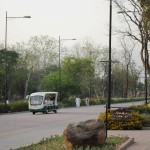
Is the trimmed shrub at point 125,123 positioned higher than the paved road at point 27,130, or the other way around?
the trimmed shrub at point 125,123

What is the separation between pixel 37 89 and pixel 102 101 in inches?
513

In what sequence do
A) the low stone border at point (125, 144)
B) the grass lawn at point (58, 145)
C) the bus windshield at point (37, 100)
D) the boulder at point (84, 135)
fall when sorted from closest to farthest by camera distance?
the grass lawn at point (58, 145) → the boulder at point (84, 135) → the low stone border at point (125, 144) → the bus windshield at point (37, 100)

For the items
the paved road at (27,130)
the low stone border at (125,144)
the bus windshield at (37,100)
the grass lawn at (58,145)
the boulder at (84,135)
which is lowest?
the paved road at (27,130)

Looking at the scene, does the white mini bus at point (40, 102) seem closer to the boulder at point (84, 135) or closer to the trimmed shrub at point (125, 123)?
the trimmed shrub at point (125, 123)

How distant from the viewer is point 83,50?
110 m

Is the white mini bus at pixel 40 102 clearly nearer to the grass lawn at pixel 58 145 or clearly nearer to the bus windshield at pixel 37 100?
the bus windshield at pixel 37 100

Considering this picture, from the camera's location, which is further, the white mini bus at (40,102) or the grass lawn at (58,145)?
the white mini bus at (40,102)

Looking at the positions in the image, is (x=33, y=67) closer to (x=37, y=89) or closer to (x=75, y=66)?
(x=37, y=89)

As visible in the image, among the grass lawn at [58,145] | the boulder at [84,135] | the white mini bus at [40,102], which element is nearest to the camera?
the grass lawn at [58,145]

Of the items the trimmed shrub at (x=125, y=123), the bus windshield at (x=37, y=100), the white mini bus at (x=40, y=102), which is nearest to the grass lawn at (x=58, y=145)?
the trimmed shrub at (x=125, y=123)

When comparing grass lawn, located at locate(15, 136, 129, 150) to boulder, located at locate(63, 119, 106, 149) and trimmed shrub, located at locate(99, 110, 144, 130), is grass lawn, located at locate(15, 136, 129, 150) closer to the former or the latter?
boulder, located at locate(63, 119, 106, 149)

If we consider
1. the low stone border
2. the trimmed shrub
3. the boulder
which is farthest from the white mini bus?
the boulder

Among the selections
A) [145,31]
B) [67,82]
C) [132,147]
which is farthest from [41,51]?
[132,147]

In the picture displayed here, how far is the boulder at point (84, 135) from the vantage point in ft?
45.9
